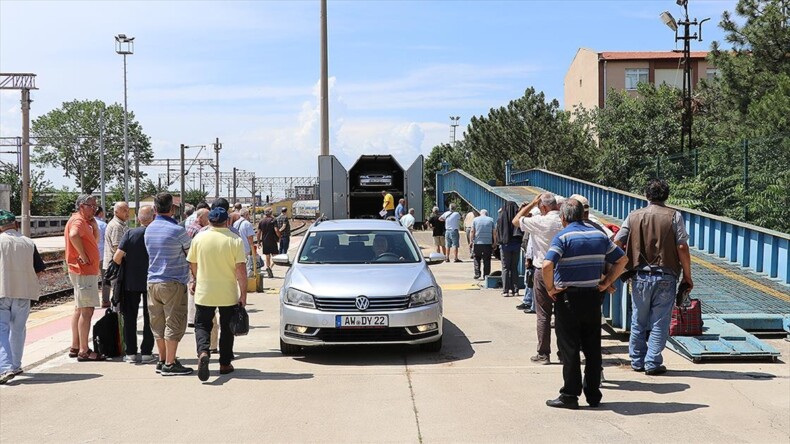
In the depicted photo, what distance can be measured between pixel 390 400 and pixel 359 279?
6.77 ft

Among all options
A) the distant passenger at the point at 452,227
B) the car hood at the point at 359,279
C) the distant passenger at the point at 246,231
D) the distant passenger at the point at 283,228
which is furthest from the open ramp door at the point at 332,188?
the car hood at the point at 359,279

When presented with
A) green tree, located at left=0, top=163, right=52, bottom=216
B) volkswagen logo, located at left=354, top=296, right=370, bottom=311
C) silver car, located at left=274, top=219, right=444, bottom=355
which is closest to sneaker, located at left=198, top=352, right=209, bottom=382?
silver car, located at left=274, top=219, right=444, bottom=355

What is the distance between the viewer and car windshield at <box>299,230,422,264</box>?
9.86 metres

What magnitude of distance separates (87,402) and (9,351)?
4.74 feet

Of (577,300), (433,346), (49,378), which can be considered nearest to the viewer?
(577,300)

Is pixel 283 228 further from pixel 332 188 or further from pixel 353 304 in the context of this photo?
pixel 353 304

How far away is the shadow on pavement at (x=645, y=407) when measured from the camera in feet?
21.7

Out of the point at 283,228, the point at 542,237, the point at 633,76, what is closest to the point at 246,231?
the point at 283,228

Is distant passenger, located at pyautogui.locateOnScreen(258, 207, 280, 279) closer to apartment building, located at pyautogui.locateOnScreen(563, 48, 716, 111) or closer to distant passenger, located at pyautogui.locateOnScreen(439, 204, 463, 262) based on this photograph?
distant passenger, located at pyautogui.locateOnScreen(439, 204, 463, 262)

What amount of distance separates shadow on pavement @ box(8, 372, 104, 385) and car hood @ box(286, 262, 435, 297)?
2273mm

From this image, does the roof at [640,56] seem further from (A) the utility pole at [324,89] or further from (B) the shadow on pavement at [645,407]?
(B) the shadow on pavement at [645,407]

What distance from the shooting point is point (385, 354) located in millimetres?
9281

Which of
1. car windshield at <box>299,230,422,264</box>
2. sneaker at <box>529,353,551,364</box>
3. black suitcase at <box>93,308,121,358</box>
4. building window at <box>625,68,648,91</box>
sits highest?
building window at <box>625,68,648,91</box>

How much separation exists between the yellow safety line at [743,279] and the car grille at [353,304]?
6.25 meters
